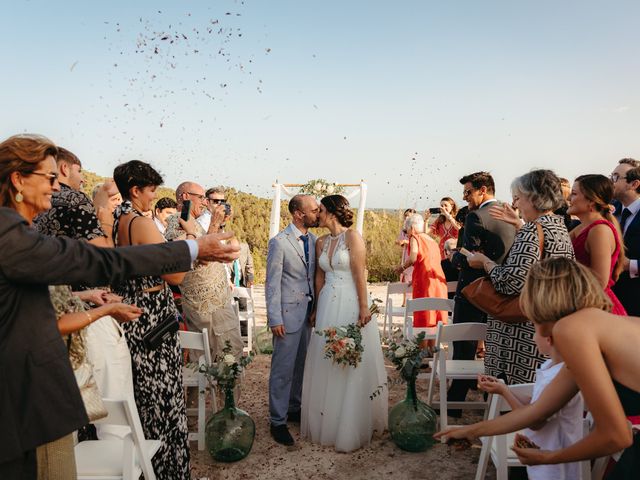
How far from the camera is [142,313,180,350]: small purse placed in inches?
122

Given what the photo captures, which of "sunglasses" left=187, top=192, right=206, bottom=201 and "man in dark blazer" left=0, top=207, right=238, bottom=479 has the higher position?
"sunglasses" left=187, top=192, right=206, bottom=201

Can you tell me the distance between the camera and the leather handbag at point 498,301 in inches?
136

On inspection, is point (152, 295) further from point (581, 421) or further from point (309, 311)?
point (581, 421)

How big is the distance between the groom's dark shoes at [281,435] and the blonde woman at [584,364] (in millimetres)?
2575

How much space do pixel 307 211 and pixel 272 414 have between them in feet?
6.29

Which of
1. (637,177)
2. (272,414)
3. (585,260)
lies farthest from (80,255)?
(637,177)

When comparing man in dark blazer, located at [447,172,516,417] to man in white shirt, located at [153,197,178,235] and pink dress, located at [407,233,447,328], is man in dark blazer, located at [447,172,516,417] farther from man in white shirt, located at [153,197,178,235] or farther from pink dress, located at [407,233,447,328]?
man in white shirt, located at [153,197,178,235]

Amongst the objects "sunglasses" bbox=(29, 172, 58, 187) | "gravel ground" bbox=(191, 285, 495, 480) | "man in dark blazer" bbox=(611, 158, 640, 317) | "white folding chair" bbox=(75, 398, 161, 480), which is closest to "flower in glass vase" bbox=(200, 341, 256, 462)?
"gravel ground" bbox=(191, 285, 495, 480)

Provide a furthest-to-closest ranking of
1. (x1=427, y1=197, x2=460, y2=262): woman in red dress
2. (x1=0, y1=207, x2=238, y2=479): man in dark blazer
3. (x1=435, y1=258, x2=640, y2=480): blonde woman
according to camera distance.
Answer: (x1=427, y1=197, x2=460, y2=262): woman in red dress
(x1=435, y1=258, x2=640, y2=480): blonde woman
(x1=0, y1=207, x2=238, y2=479): man in dark blazer

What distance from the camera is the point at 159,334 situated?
10.2ft

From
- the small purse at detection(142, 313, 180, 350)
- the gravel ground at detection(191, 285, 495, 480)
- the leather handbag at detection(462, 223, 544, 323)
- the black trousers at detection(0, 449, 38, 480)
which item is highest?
the leather handbag at detection(462, 223, 544, 323)

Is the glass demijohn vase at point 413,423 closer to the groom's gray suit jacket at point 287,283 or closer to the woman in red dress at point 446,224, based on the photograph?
the groom's gray suit jacket at point 287,283

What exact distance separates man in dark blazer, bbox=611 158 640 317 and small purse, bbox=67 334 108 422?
4237mm

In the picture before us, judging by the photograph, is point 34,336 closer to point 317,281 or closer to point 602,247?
point 317,281
